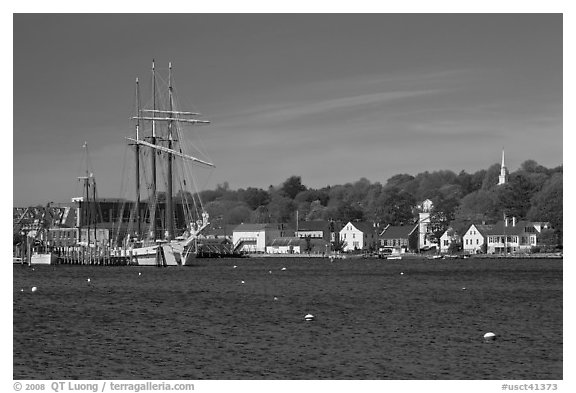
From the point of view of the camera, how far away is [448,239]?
548 feet

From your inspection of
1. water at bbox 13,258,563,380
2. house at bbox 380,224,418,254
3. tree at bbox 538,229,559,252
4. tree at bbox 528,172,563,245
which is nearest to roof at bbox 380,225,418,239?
house at bbox 380,224,418,254

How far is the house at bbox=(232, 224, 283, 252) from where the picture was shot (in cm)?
19238

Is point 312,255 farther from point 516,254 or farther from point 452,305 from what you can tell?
point 452,305

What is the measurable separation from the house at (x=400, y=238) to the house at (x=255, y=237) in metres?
23.4

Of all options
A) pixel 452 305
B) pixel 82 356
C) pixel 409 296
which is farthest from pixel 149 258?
pixel 82 356

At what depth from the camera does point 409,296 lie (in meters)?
55.0

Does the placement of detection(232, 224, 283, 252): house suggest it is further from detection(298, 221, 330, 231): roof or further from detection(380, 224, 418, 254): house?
detection(380, 224, 418, 254): house

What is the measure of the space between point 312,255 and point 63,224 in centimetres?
4290

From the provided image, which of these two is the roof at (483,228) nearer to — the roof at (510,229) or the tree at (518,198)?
the roof at (510,229)

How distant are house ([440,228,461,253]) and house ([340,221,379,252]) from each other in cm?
1675

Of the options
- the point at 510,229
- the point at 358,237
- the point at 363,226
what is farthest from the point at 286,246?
the point at 510,229

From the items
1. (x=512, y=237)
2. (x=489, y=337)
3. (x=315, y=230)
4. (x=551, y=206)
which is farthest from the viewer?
(x=315, y=230)

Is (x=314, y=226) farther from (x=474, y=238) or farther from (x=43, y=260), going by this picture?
(x=43, y=260)

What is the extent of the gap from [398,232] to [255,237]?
3030 centimetres
